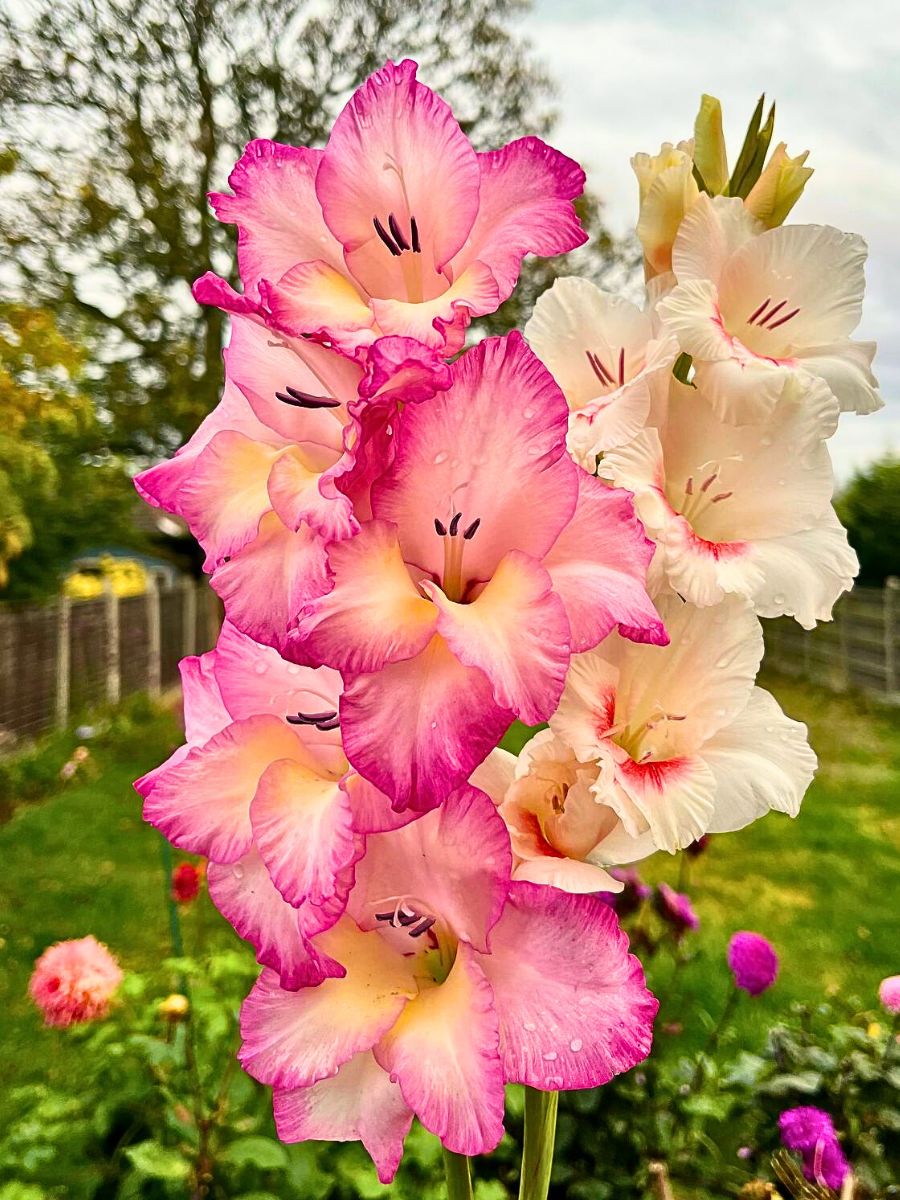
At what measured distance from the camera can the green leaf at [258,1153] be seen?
1.40 m

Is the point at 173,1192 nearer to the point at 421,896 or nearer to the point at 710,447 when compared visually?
the point at 421,896

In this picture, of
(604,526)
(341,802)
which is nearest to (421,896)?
(341,802)

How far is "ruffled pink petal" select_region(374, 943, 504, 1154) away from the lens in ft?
1.65

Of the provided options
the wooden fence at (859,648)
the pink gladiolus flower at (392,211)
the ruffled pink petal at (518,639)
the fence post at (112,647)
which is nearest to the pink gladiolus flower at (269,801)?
the ruffled pink petal at (518,639)

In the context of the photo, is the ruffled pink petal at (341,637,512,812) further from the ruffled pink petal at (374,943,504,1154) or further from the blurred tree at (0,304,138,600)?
the blurred tree at (0,304,138,600)

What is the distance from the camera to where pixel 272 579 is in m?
0.53

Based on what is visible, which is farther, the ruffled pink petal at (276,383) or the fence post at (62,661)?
Answer: the fence post at (62,661)

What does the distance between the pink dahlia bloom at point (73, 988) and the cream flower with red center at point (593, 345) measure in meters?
1.36

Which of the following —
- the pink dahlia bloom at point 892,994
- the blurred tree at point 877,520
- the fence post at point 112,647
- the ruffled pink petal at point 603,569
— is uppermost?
the ruffled pink petal at point 603,569

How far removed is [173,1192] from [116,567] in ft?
28.3

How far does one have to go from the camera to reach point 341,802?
528 mm

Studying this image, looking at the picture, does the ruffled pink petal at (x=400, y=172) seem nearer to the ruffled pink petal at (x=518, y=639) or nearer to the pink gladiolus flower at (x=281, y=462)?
the pink gladiolus flower at (x=281, y=462)

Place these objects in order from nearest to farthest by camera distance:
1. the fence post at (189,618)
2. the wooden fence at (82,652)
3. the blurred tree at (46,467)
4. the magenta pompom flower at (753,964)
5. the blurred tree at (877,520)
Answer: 1. the magenta pompom flower at (753,964)
2. the blurred tree at (46,467)
3. the wooden fence at (82,652)
4. the blurred tree at (877,520)
5. the fence post at (189,618)

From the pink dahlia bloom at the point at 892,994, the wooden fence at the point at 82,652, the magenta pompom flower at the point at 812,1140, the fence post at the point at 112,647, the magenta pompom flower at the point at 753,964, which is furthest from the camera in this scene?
the fence post at the point at 112,647
